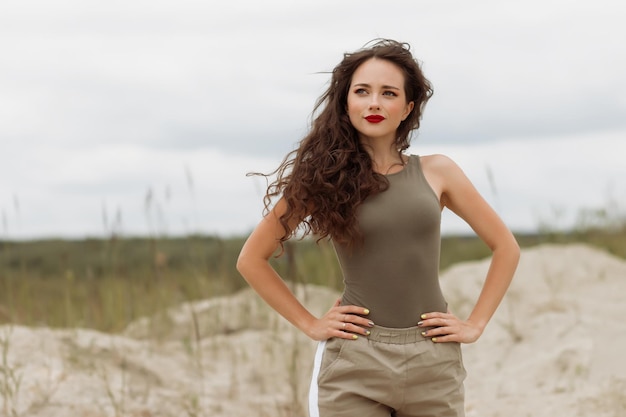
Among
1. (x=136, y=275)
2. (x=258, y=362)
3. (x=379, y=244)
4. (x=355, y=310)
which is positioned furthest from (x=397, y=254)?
(x=136, y=275)

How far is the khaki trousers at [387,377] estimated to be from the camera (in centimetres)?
270

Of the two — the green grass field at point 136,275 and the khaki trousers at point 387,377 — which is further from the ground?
the khaki trousers at point 387,377

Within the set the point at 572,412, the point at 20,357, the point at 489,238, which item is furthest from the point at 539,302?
the point at 489,238

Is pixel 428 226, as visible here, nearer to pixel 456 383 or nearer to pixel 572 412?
pixel 456 383

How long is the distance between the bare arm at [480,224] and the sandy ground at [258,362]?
2.07 m

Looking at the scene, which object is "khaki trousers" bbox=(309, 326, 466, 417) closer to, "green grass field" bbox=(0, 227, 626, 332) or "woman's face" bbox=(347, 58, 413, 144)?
"woman's face" bbox=(347, 58, 413, 144)

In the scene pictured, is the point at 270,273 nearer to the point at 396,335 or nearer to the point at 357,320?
the point at 357,320

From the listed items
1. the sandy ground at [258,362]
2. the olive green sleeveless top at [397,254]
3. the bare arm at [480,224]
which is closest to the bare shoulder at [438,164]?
the bare arm at [480,224]

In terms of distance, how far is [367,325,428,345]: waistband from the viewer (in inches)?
108

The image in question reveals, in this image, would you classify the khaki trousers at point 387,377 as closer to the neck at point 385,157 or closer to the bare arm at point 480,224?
the bare arm at point 480,224

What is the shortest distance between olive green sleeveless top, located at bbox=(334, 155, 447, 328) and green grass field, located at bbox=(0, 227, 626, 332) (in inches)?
70.9

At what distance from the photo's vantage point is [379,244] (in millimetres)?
2764

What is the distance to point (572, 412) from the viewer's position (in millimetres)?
4969

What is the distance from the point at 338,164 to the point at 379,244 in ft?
0.91
